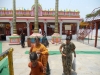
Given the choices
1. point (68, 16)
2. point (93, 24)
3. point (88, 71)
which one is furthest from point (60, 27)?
point (88, 71)

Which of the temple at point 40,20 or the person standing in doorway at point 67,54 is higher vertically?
the temple at point 40,20

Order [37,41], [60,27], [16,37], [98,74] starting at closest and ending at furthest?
[37,41] → [98,74] → [16,37] → [60,27]

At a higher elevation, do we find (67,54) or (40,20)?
(40,20)

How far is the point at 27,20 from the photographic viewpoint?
19.6 meters

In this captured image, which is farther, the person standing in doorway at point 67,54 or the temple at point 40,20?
the temple at point 40,20

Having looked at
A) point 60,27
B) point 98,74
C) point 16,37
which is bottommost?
point 98,74

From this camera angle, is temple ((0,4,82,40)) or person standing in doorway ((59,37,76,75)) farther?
temple ((0,4,82,40))

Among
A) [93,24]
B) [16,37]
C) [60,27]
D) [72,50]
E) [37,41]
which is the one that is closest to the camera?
[37,41]

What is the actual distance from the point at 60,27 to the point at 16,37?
24.7 feet

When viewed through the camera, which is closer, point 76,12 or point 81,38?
point 81,38

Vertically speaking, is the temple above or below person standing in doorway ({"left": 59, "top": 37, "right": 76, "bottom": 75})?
above

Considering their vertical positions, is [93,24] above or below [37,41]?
above

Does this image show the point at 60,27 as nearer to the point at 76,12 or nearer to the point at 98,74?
the point at 76,12

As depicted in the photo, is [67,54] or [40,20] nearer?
[67,54]
